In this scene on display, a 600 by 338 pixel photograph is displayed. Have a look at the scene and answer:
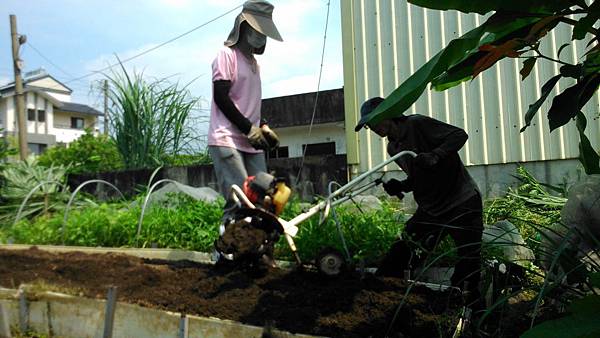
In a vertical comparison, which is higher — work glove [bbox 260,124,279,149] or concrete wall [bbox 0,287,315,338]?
work glove [bbox 260,124,279,149]

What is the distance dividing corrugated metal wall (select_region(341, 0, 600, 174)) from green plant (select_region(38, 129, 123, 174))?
16.7ft

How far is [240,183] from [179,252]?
4.79 ft

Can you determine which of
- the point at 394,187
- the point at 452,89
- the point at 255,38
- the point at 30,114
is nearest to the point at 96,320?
the point at 394,187

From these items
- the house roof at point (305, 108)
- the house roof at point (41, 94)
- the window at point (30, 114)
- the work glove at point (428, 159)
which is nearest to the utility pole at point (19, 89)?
the house roof at point (305, 108)

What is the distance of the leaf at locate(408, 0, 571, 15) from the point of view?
61.9 inches

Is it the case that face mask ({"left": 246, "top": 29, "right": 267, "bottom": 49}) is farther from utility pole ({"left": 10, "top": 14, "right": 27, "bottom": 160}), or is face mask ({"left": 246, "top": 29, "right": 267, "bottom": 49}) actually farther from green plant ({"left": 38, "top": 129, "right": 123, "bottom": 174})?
utility pole ({"left": 10, "top": 14, "right": 27, "bottom": 160})

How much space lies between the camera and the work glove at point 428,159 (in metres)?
3.12

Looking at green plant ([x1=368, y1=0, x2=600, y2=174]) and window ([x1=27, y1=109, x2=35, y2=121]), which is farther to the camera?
window ([x1=27, y1=109, x2=35, y2=121])

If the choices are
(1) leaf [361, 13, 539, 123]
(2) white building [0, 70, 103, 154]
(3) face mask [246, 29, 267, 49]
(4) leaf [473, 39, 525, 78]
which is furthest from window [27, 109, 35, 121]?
(4) leaf [473, 39, 525, 78]

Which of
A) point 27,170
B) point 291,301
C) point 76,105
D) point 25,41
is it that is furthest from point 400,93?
Answer: point 76,105

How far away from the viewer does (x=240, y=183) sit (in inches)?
165

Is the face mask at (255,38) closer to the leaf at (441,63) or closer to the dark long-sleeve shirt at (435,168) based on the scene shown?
the dark long-sleeve shirt at (435,168)

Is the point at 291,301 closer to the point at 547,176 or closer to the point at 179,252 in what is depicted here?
the point at 179,252

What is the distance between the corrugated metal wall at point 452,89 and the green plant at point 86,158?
16.7ft
